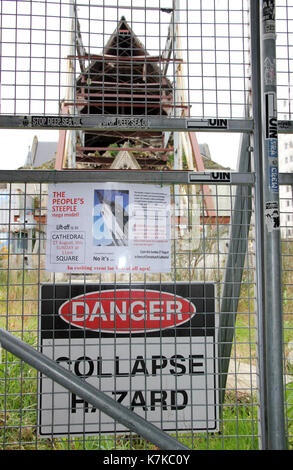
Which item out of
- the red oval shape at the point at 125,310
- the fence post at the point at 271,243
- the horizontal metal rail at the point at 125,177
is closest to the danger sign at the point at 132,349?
the red oval shape at the point at 125,310

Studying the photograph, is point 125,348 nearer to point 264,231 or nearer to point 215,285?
point 215,285

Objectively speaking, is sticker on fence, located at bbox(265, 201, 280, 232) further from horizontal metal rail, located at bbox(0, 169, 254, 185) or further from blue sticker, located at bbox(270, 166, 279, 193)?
horizontal metal rail, located at bbox(0, 169, 254, 185)

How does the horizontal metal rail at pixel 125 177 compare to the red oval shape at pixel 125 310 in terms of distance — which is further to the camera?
the red oval shape at pixel 125 310

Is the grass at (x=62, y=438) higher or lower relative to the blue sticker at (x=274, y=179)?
lower

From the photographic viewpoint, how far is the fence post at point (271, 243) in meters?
1.66

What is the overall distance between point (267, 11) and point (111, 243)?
Answer: 1.16 m

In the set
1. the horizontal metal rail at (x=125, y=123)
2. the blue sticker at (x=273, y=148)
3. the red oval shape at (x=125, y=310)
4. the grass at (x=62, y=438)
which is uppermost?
the horizontal metal rail at (x=125, y=123)

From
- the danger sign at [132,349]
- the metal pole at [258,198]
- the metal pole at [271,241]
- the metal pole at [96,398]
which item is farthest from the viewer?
the danger sign at [132,349]

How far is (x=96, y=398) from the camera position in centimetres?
153

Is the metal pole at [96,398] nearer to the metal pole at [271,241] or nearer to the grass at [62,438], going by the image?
the grass at [62,438]

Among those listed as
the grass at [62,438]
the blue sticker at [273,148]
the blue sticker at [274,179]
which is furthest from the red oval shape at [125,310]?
the blue sticker at [273,148]

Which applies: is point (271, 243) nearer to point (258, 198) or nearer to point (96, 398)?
point (258, 198)

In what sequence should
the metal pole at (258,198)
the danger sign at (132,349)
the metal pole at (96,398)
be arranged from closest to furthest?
the metal pole at (96,398) → the metal pole at (258,198) → the danger sign at (132,349)

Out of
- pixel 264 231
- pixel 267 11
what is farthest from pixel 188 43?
pixel 264 231
